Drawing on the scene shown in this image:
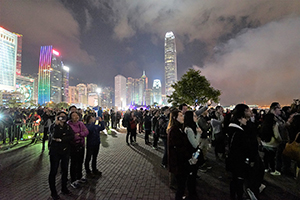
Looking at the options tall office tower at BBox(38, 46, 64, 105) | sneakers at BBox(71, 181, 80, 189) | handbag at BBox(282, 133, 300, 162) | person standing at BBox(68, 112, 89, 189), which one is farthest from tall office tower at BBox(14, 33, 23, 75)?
handbag at BBox(282, 133, 300, 162)

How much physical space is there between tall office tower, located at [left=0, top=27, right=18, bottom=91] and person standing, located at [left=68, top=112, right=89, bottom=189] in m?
98.3

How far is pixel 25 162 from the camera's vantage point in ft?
19.5

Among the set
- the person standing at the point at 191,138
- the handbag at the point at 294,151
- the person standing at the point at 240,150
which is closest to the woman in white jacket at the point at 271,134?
the handbag at the point at 294,151

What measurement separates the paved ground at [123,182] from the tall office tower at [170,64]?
177410 millimetres

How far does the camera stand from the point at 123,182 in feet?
14.5

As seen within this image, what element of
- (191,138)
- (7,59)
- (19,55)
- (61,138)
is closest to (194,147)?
(191,138)

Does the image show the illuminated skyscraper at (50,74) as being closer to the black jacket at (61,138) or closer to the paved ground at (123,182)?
the paved ground at (123,182)

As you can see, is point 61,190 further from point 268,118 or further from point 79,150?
point 268,118

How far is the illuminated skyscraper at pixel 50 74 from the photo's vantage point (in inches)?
5576

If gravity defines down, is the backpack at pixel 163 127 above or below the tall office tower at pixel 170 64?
below

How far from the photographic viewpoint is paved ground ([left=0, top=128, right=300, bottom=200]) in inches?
148

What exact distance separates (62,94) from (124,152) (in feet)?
594

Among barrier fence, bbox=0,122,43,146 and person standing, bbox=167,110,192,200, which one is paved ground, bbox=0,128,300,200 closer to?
person standing, bbox=167,110,192,200

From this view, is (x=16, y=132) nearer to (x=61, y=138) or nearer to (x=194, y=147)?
(x=61, y=138)
